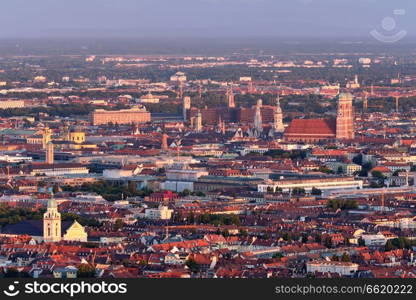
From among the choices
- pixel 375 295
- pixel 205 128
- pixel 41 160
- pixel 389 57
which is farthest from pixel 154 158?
pixel 389 57

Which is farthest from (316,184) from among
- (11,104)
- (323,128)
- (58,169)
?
(11,104)

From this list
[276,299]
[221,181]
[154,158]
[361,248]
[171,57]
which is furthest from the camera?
[171,57]

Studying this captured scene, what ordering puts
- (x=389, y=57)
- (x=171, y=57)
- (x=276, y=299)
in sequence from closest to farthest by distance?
1. (x=276, y=299)
2. (x=389, y=57)
3. (x=171, y=57)

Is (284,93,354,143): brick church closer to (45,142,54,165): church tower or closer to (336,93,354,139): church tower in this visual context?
(336,93,354,139): church tower

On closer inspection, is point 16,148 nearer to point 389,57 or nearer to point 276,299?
point 276,299

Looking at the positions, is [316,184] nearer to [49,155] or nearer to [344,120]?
[49,155]

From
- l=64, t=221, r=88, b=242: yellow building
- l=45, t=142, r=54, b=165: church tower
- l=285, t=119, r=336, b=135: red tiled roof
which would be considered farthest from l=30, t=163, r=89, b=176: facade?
l=64, t=221, r=88, b=242: yellow building

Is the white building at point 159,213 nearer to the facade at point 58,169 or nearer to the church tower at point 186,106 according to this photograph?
the facade at point 58,169
